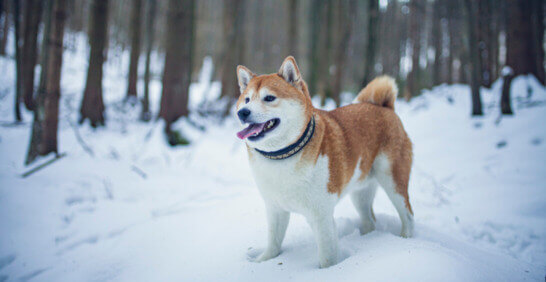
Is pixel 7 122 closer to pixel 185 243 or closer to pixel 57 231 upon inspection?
pixel 57 231

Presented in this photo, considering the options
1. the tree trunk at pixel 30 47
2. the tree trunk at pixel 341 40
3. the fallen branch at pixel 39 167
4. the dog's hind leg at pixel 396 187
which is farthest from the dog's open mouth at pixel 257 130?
the tree trunk at pixel 30 47

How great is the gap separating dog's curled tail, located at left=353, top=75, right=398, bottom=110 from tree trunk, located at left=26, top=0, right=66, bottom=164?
16.1ft

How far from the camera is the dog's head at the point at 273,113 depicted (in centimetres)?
163

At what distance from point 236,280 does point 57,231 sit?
7.76ft

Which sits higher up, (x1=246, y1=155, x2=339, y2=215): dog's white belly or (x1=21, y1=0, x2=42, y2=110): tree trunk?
(x1=21, y1=0, x2=42, y2=110): tree trunk

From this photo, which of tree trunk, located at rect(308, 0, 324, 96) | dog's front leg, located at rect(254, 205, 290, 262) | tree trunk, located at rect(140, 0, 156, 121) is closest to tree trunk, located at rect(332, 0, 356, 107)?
tree trunk, located at rect(308, 0, 324, 96)

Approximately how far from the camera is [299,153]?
1.74 meters

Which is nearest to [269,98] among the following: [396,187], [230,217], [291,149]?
[291,149]

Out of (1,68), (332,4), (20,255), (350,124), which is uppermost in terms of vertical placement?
(332,4)

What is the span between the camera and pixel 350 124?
2199mm

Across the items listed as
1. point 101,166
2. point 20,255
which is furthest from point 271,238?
point 101,166

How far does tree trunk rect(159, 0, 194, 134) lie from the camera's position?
6.42 m

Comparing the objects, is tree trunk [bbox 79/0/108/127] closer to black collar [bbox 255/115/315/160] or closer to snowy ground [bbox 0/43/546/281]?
snowy ground [bbox 0/43/546/281]

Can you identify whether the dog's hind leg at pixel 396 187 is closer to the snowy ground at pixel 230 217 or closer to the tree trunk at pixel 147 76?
the snowy ground at pixel 230 217
